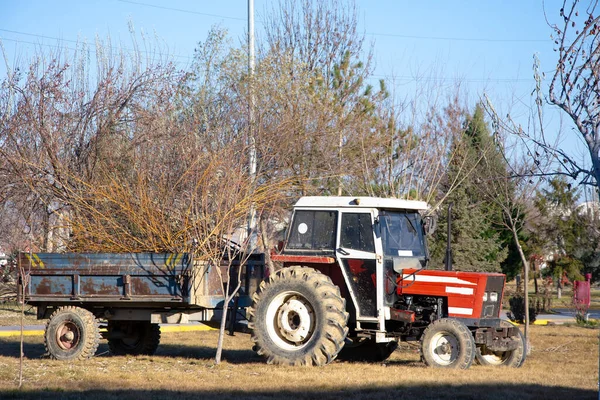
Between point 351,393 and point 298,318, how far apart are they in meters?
3.01

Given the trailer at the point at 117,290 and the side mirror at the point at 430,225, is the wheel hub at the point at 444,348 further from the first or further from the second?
the trailer at the point at 117,290

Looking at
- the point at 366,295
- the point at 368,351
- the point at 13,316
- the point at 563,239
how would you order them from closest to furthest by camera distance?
the point at 366,295, the point at 368,351, the point at 13,316, the point at 563,239

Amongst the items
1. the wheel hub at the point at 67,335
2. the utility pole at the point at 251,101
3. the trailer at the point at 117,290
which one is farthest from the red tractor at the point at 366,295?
the utility pole at the point at 251,101

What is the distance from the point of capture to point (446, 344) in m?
11.4

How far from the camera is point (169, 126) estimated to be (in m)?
18.9

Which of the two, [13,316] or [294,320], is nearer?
[294,320]

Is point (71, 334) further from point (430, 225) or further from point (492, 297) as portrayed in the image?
point (492, 297)

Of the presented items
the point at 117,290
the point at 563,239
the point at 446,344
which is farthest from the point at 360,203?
the point at 563,239

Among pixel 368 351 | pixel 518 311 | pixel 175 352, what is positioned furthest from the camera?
pixel 518 311

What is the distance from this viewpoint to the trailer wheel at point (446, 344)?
11.2 m

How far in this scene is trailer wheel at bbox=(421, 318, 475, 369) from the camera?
36.8 ft

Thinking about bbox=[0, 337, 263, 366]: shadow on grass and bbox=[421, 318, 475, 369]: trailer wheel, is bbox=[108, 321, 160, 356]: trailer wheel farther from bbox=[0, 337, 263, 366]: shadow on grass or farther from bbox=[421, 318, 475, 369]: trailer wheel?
bbox=[421, 318, 475, 369]: trailer wheel

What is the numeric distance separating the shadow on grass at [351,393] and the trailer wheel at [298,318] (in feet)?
6.60

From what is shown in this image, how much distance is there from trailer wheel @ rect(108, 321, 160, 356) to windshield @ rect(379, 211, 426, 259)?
15.2 feet
